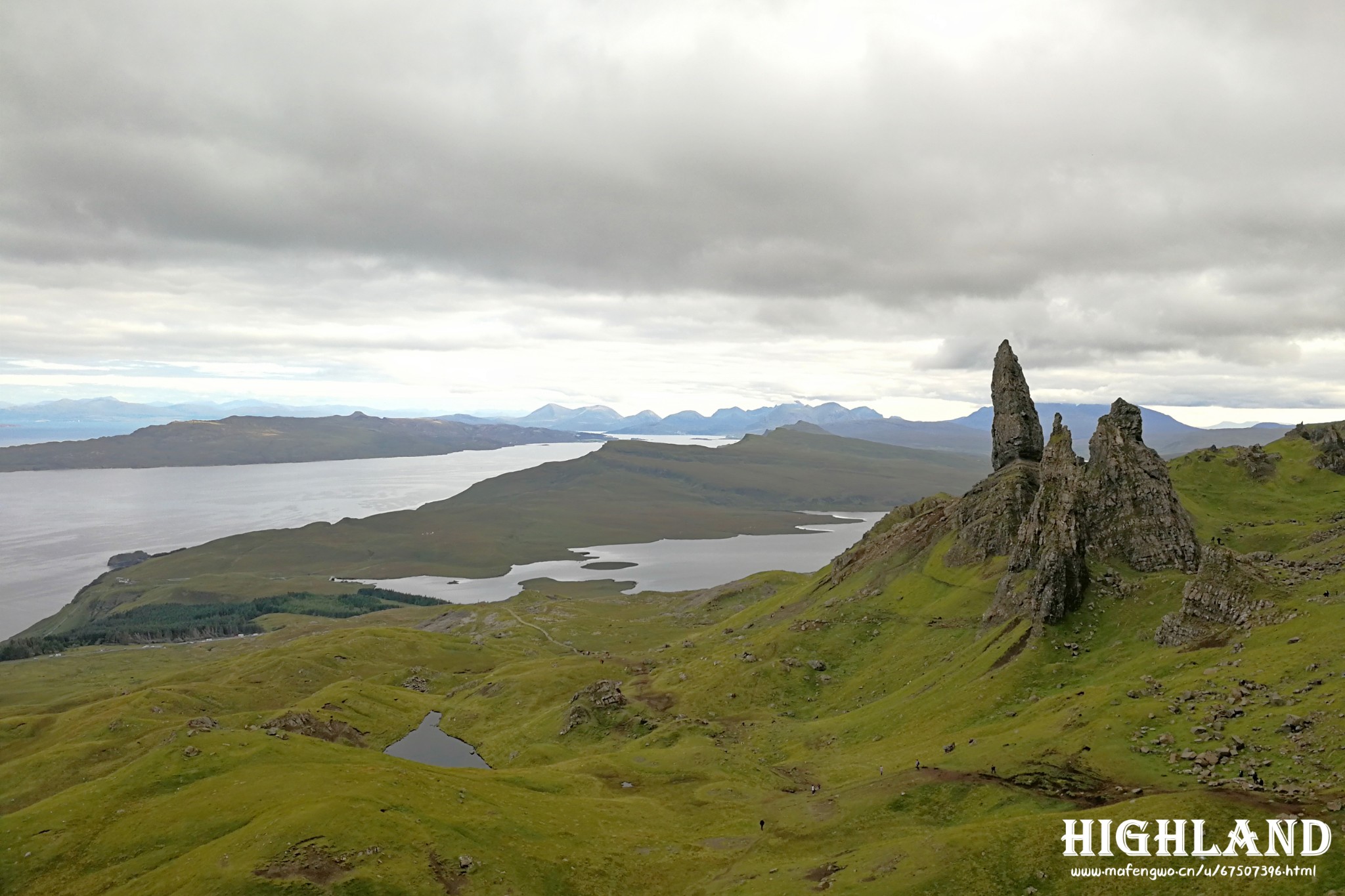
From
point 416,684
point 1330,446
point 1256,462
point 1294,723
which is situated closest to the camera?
point 1294,723

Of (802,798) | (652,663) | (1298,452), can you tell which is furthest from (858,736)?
(1298,452)

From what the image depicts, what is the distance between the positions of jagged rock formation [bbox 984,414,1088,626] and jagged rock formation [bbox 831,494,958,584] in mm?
36294

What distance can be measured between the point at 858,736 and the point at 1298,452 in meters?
137

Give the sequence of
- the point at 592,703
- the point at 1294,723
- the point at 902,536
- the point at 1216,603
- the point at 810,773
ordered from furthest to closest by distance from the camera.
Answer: the point at 902,536 < the point at 592,703 < the point at 810,773 < the point at 1216,603 < the point at 1294,723

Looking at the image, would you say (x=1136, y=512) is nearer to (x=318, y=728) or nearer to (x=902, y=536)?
(x=902, y=536)

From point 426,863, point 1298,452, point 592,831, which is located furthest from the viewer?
point 1298,452

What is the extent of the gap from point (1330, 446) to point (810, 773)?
486ft

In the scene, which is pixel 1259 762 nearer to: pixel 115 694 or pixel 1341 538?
pixel 1341 538

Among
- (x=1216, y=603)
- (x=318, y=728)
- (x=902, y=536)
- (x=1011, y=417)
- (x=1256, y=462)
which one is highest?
(x=1011, y=417)

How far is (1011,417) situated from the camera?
15388 cm

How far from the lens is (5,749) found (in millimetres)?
132875

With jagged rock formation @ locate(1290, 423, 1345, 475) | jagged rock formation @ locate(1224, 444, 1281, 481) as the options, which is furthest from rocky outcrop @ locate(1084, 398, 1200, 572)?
jagged rock formation @ locate(1290, 423, 1345, 475)

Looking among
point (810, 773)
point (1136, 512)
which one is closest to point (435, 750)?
point (810, 773)

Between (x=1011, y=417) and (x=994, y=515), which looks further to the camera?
(x=1011, y=417)
